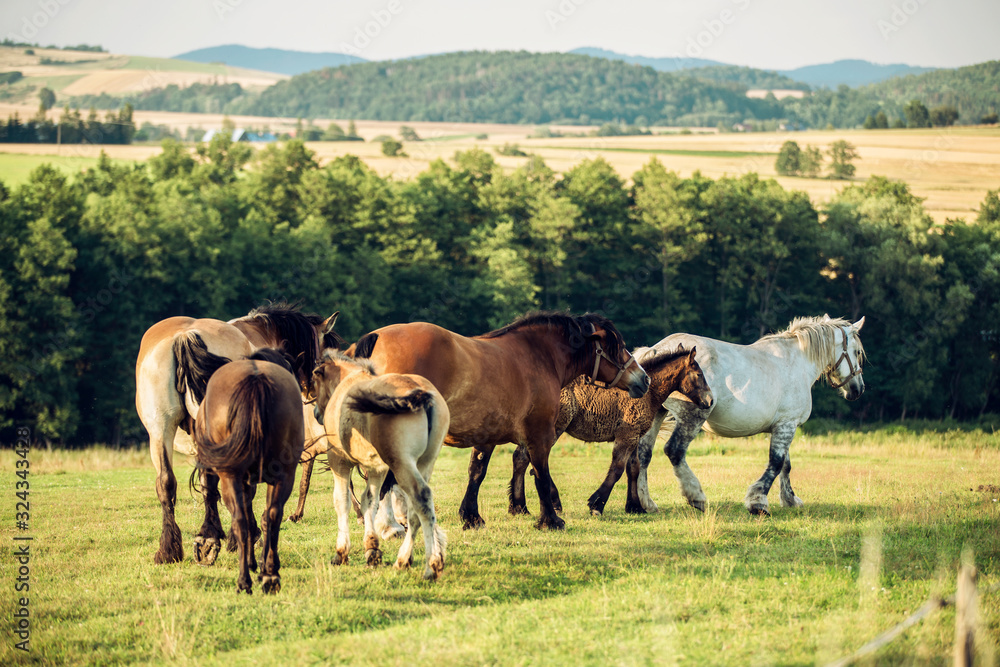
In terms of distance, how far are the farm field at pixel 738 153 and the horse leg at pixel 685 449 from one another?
46830 millimetres

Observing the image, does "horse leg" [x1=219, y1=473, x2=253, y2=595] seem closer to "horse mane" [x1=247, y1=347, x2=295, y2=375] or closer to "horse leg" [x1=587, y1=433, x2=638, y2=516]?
"horse mane" [x1=247, y1=347, x2=295, y2=375]

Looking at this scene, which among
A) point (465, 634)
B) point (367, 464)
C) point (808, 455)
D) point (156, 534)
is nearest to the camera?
point (465, 634)

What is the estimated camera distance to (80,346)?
34938 mm

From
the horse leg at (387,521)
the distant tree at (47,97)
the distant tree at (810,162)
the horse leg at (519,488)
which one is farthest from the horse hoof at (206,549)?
the distant tree at (47,97)

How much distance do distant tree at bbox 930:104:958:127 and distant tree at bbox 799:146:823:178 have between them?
23.3 m

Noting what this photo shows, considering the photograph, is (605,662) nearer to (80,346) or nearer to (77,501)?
(77,501)

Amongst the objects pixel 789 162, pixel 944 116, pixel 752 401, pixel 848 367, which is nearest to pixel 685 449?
pixel 752 401

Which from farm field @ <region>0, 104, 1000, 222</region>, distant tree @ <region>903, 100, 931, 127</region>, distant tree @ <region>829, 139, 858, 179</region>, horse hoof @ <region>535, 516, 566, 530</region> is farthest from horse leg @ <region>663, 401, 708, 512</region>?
distant tree @ <region>903, 100, 931, 127</region>

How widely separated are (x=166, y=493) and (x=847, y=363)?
9.53 m

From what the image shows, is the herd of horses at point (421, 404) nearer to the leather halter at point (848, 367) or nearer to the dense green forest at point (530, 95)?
the leather halter at point (848, 367)

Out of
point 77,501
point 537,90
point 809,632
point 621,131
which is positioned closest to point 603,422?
point 809,632

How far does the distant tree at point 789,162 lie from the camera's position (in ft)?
224

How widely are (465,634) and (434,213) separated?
Answer: 45.8m

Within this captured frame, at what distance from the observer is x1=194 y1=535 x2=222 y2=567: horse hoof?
742 cm
